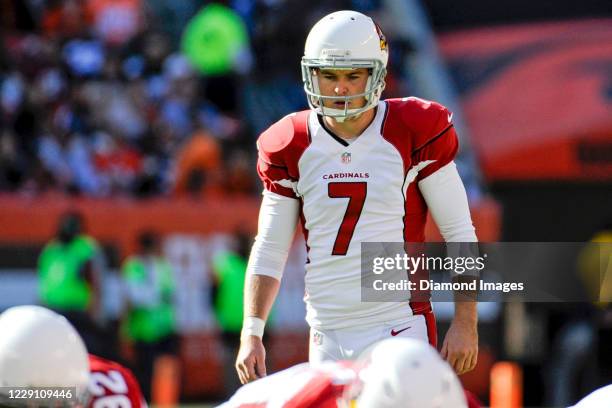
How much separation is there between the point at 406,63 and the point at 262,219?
8.89 metres

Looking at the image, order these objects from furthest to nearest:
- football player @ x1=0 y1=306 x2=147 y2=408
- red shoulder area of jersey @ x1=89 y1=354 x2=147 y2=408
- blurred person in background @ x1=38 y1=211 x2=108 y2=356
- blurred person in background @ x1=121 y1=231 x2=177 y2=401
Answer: blurred person in background @ x1=121 y1=231 x2=177 y2=401 < blurred person in background @ x1=38 y1=211 x2=108 y2=356 < red shoulder area of jersey @ x1=89 y1=354 x2=147 y2=408 < football player @ x1=0 y1=306 x2=147 y2=408

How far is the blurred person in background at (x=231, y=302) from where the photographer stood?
11367mm

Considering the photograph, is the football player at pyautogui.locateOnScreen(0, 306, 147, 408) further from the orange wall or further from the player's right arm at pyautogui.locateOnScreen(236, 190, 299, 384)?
the orange wall

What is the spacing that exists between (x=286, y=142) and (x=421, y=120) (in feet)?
1.65

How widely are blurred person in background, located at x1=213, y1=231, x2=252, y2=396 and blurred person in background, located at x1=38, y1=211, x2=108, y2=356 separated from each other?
3.11 feet

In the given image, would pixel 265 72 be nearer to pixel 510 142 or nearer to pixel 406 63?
pixel 406 63

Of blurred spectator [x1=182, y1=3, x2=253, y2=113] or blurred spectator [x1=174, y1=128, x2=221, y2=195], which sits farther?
blurred spectator [x1=182, y1=3, x2=253, y2=113]

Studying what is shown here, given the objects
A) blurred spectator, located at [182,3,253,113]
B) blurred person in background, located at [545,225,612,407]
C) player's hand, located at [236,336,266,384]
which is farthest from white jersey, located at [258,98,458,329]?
blurred spectator, located at [182,3,253,113]

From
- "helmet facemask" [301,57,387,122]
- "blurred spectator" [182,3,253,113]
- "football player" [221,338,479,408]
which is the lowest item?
"football player" [221,338,479,408]

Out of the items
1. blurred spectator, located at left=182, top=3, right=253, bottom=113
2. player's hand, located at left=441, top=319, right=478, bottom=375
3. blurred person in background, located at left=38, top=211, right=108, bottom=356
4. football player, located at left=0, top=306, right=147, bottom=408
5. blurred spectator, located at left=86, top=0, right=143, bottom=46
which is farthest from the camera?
blurred spectator, located at left=86, top=0, right=143, bottom=46

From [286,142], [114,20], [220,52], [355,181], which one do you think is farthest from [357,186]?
[114,20]

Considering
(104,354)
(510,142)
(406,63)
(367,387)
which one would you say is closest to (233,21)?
(406,63)

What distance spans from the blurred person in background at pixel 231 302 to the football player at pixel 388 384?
695 cm

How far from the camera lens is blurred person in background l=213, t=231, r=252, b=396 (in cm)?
1137
